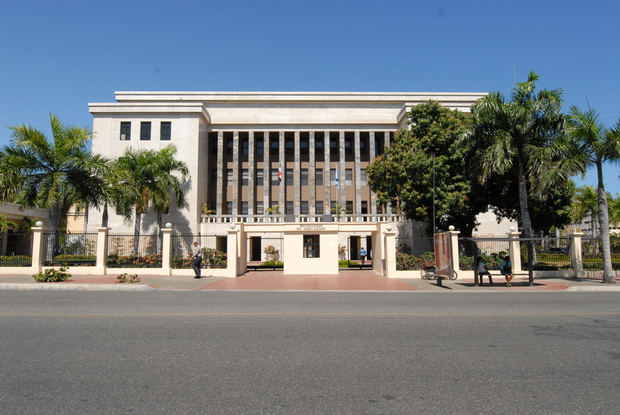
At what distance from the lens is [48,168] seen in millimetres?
21312

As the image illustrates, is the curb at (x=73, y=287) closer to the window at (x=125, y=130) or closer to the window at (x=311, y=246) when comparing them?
the window at (x=311, y=246)

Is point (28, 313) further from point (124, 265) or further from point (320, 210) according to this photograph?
point (320, 210)

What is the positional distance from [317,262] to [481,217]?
18.0 m

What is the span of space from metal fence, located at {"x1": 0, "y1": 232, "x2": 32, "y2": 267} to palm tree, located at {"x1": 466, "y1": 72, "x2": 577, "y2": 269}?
77.3ft

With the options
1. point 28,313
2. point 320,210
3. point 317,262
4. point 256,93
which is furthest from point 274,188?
point 28,313

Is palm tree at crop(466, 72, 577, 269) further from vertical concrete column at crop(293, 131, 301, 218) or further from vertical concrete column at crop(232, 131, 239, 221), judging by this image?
vertical concrete column at crop(232, 131, 239, 221)

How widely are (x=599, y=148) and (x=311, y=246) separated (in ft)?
47.7

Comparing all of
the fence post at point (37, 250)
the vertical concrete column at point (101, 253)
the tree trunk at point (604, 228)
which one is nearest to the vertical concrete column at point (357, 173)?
the tree trunk at point (604, 228)

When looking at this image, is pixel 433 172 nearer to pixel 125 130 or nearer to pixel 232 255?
pixel 232 255

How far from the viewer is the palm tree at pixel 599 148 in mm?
17109

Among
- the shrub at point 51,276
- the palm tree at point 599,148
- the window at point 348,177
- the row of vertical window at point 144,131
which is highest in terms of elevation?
the row of vertical window at point 144,131

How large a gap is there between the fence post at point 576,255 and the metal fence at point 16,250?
26.9m

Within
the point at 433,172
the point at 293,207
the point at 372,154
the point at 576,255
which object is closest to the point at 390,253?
the point at 433,172

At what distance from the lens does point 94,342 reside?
20.1ft
